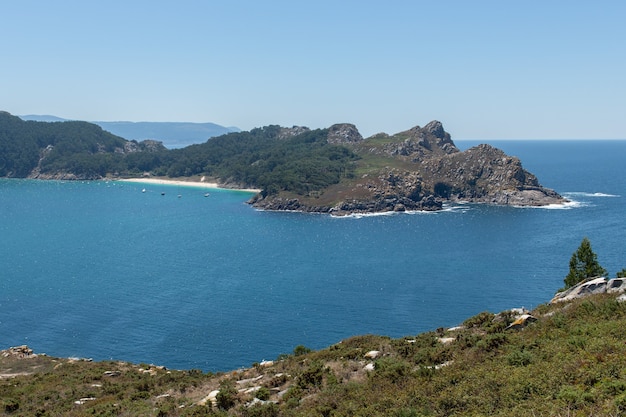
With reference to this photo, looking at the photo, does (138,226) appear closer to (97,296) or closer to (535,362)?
(97,296)

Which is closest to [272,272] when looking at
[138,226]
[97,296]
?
[97,296]

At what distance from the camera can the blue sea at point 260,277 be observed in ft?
251

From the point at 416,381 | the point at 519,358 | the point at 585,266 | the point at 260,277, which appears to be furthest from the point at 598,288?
the point at 260,277

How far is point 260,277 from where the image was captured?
111125 mm

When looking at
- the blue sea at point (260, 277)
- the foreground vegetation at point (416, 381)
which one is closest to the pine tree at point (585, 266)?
the blue sea at point (260, 277)

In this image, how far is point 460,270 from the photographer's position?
113m

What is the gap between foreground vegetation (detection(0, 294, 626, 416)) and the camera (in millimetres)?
20547

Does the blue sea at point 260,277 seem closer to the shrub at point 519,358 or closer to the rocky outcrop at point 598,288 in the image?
the rocky outcrop at point 598,288

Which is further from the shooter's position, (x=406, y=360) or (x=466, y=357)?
(x=406, y=360)

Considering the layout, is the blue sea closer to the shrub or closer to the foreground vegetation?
the foreground vegetation

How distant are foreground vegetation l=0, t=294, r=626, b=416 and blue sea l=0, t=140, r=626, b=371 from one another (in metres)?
30.8

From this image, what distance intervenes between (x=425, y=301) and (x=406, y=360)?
6383 cm

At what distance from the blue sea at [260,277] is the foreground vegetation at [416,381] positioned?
3079cm

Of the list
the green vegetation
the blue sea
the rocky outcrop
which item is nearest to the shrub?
the green vegetation
